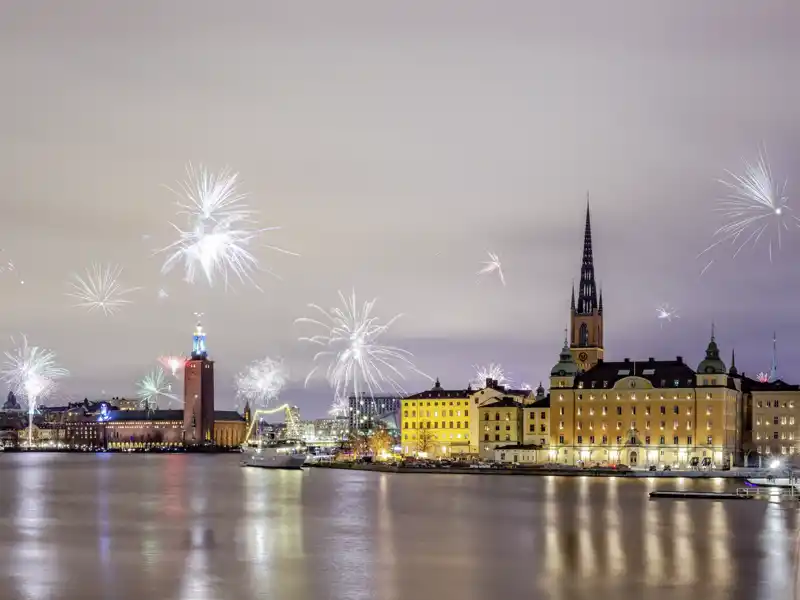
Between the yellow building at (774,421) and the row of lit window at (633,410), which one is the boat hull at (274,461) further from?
the yellow building at (774,421)

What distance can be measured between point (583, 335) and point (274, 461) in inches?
1366

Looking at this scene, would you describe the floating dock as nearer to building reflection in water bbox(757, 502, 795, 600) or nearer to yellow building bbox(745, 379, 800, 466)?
building reflection in water bbox(757, 502, 795, 600)

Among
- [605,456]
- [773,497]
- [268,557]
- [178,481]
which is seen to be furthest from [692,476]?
[268,557]

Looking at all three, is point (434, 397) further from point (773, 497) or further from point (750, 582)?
point (750, 582)

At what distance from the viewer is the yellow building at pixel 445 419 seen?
12675cm

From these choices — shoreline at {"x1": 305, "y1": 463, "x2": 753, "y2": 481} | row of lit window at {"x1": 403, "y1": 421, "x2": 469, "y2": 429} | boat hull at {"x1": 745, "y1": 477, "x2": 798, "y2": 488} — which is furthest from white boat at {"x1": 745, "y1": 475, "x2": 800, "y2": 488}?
row of lit window at {"x1": 403, "y1": 421, "x2": 469, "y2": 429}

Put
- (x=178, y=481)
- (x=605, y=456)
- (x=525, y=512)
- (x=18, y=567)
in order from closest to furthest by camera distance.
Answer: (x=18, y=567), (x=525, y=512), (x=178, y=481), (x=605, y=456)

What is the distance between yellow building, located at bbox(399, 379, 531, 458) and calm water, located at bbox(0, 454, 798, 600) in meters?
54.7

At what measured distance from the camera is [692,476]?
92.3m

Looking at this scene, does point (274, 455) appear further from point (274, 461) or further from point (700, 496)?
point (700, 496)

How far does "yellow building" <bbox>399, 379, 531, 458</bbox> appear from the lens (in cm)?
12675

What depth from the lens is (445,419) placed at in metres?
130

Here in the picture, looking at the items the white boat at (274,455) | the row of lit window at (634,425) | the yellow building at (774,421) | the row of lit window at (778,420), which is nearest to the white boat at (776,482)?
the row of lit window at (634,425)

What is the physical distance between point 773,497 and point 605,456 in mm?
42533
